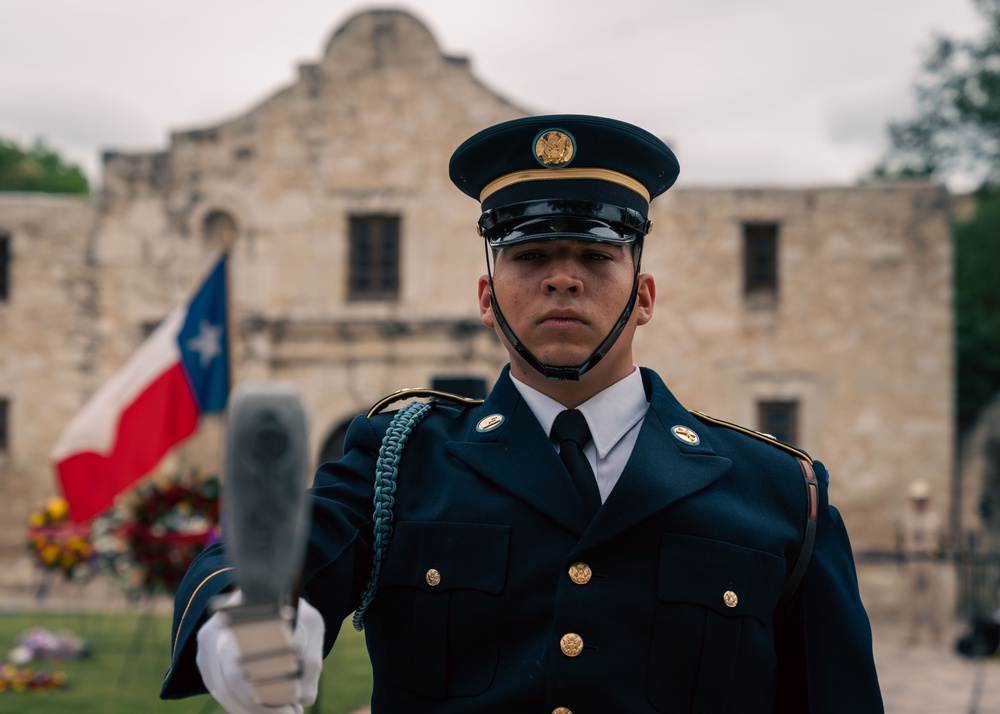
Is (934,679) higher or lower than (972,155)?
lower

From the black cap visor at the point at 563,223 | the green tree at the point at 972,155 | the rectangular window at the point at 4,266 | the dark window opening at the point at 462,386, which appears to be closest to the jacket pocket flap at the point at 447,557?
the black cap visor at the point at 563,223

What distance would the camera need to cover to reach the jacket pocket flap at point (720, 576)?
7.08ft

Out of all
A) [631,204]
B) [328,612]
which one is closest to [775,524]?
[631,204]

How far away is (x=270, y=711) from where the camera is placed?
58.8 inches

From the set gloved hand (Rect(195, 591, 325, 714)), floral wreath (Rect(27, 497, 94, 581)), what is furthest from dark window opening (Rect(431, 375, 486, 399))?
floral wreath (Rect(27, 497, 94, 581))

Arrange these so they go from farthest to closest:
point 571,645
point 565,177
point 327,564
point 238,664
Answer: point 565,177 → point 571,645 → point 327,564 → point 238,664

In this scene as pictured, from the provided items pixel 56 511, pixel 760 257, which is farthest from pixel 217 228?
pixel 760 257

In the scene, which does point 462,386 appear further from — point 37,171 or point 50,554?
point 37,171

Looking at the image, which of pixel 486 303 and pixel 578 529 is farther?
pixel 486 303

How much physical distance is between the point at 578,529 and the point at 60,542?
32.2 ft

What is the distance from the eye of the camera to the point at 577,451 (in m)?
2.27

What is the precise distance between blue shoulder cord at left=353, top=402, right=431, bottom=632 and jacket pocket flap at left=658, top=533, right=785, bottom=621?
54 centimetres

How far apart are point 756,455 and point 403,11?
50.9 feet

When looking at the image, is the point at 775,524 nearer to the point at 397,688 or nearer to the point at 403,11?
the point at 397,688
